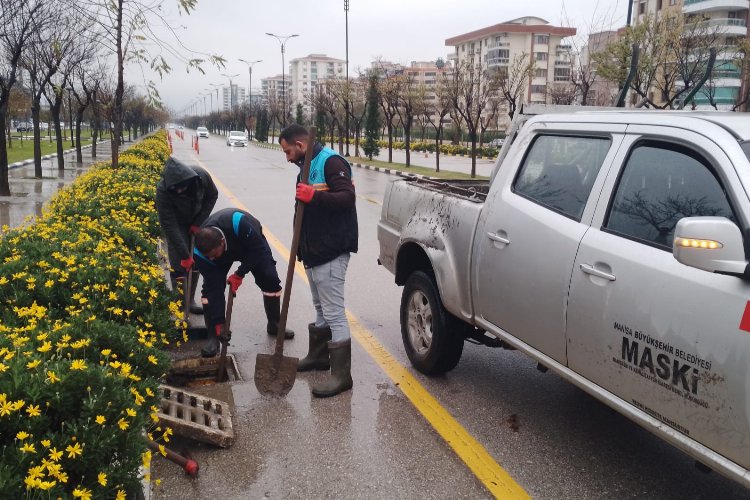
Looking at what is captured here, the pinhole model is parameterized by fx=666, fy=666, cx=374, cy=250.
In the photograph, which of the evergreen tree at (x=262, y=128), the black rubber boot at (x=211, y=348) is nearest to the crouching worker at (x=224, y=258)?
the black rubber boot at (x=211, y=348)

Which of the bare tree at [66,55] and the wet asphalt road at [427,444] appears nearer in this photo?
the wet asphalt road at [427,444]

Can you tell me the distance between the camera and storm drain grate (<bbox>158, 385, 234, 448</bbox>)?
3.55m

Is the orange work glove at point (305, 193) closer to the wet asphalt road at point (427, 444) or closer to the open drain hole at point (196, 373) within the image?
the wet asphalt road at point (427, 444)

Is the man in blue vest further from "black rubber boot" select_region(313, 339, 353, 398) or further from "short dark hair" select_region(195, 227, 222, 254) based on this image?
"short dark hair" select_region(195, 227, 222, 254)

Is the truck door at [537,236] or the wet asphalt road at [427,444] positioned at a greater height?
the truck door at [537,236]

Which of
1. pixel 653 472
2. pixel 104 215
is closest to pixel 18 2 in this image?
pixel 104 215

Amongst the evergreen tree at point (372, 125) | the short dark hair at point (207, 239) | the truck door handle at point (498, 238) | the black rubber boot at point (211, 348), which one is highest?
the evergreen tree at point (372, 125)

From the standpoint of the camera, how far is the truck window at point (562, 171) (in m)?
3.30

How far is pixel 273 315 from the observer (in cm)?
557

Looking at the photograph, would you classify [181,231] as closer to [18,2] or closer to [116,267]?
[116,267]

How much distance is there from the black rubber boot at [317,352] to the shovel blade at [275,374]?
50 centimetres

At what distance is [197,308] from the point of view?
20.5 feet

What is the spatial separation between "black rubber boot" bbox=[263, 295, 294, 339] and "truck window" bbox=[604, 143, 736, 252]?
10.3 ft

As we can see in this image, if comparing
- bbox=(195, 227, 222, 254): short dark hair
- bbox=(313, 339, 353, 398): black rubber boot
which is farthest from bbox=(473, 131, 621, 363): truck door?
bbox=(195, 227, 222, 254): short dark hair
